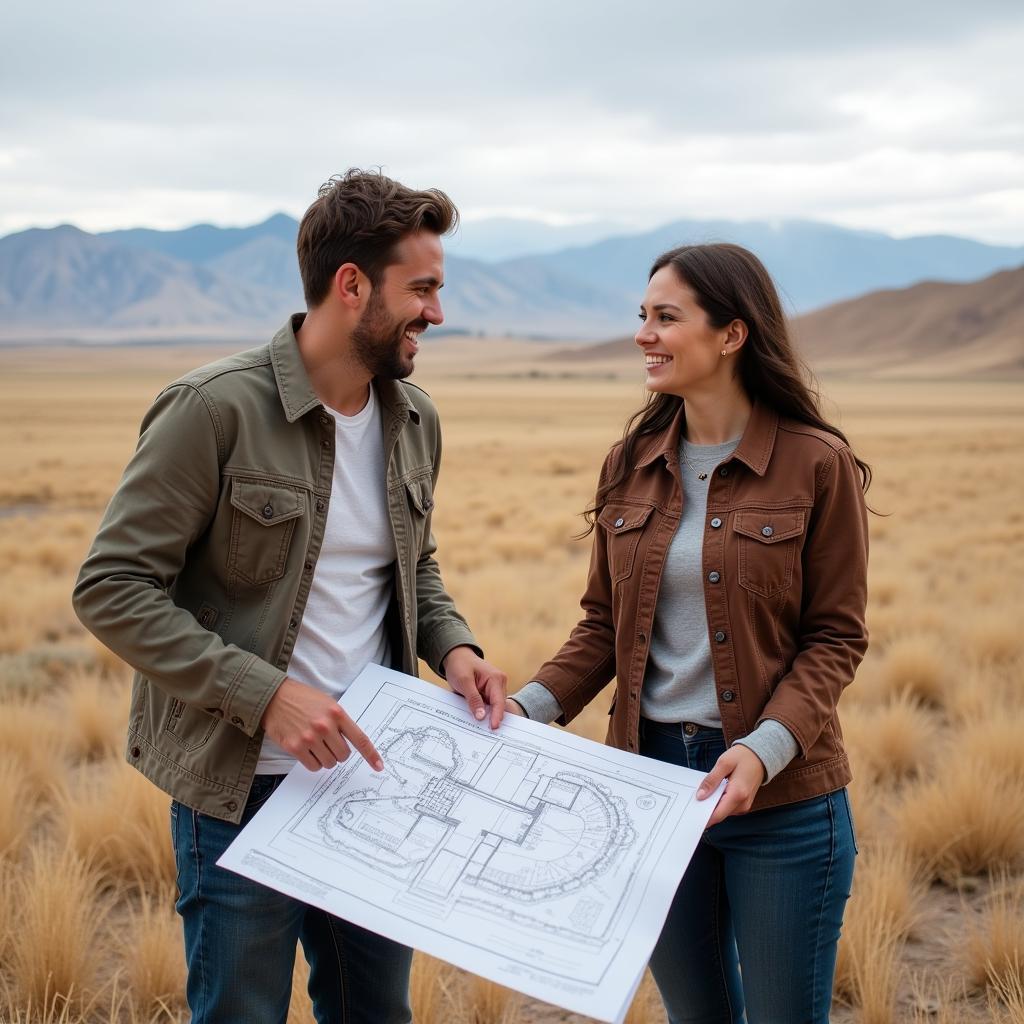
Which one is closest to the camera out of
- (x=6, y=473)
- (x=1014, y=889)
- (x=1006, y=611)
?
(x=1014, y=889)

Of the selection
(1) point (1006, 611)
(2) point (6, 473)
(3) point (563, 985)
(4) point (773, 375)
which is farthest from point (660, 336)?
(2) point (6, 473)

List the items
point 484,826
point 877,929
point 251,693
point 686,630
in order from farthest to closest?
point 877,929 < point 686,630 < point 484,826 < point 251,693

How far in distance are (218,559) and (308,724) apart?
0.41m

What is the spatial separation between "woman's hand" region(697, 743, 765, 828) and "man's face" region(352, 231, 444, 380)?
3.55 feet

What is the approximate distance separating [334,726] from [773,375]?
4.15 feet

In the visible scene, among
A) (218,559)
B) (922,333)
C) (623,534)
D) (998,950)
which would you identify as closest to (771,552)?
(623,534)

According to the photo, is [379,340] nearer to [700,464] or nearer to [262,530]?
[262,530]

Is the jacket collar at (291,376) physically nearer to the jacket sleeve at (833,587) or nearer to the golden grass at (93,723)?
the jacket sleeve at (833,587)

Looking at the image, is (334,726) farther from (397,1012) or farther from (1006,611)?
(1006,611)

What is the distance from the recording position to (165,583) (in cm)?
220

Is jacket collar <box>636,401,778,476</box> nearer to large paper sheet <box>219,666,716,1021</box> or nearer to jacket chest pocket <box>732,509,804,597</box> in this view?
jacket chest pocket <box>732,509,804,597</box>

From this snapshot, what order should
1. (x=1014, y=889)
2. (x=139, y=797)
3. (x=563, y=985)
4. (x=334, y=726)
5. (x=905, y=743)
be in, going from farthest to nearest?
(x=905, y=743) → (x=139, y=797) → (x=1014, y=889) → (x=334, y=726) → (x=563, y=985)

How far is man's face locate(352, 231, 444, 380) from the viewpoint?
2357 millimetres

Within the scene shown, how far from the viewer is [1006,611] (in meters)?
8.30
